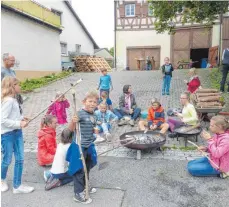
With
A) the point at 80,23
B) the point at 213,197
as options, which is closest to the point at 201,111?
the point at 213,197

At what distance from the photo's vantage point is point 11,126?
3514 millimetres

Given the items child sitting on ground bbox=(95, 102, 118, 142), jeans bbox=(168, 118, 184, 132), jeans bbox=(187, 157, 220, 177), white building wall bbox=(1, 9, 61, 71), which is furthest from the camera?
white building wall bbox=(1, 9, 61, 71)

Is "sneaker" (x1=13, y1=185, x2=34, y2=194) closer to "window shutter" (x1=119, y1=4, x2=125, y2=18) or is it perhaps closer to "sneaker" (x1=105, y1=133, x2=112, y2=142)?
"sneaker" (x1=105, y1=133, x2=112, y2=142)

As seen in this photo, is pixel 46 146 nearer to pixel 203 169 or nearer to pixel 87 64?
pixel 203 169

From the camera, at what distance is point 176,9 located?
11.3 metres

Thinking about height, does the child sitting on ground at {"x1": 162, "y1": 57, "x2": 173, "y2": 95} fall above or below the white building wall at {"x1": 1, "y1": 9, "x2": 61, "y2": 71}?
Answer: below

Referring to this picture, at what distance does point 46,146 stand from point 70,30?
22273mm

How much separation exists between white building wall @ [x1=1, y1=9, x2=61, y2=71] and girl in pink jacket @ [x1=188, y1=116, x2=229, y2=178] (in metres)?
11.9

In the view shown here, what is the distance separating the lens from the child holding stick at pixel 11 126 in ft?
11.6

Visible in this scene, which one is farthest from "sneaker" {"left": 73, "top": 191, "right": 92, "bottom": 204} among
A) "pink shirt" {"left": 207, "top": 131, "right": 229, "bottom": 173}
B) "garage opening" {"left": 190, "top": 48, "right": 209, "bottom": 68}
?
"garage opening" {"left": 190, "top": 48, "right": 209, "bottom": 68}

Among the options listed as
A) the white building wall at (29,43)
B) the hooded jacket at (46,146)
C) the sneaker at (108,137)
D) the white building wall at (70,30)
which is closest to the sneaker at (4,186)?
the hooded jacket at (46,146)

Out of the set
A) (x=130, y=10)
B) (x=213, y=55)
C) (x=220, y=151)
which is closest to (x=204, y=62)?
(x=213, y=55)

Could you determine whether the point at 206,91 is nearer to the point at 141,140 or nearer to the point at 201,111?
the point at 201,111

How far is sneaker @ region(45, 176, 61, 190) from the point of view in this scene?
13.1 ft
